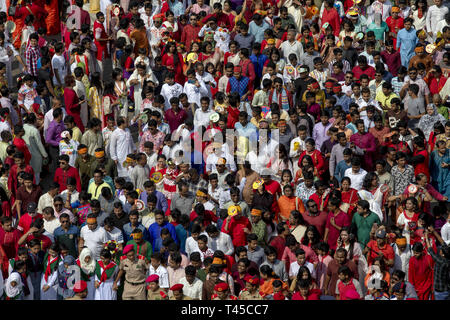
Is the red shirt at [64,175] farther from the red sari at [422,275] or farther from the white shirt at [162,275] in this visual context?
the red sari at [422,275]

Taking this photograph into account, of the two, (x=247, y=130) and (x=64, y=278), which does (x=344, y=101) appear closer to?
(x=247, y=130)

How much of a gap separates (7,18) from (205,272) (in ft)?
32.0

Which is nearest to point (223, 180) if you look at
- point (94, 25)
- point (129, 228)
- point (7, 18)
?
point (129, 228)

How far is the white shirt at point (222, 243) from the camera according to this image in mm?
20000

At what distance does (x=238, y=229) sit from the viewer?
66.8 ft

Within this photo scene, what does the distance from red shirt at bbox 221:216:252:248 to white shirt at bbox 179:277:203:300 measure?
4.91 ft

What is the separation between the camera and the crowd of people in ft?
63.8

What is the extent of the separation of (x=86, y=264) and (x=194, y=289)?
1901mm

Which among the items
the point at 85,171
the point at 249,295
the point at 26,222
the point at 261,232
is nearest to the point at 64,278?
the point at 26,222

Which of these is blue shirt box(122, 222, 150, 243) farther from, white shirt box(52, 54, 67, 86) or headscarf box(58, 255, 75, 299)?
white shirt box(52, 54, 67, 86)

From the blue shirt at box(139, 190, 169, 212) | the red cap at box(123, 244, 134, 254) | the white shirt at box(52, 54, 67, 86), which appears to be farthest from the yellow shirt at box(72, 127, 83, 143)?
the red cap at box(123, 244, 134, 254)

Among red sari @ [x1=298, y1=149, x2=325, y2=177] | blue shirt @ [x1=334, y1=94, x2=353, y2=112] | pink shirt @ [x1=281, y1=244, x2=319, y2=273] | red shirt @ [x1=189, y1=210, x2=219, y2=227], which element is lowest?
pink shirt @ [x1=281, y1=244, x2=319, y2=273]

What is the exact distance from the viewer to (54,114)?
22891 mm

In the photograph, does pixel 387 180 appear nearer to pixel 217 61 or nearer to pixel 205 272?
pixel 205 272
